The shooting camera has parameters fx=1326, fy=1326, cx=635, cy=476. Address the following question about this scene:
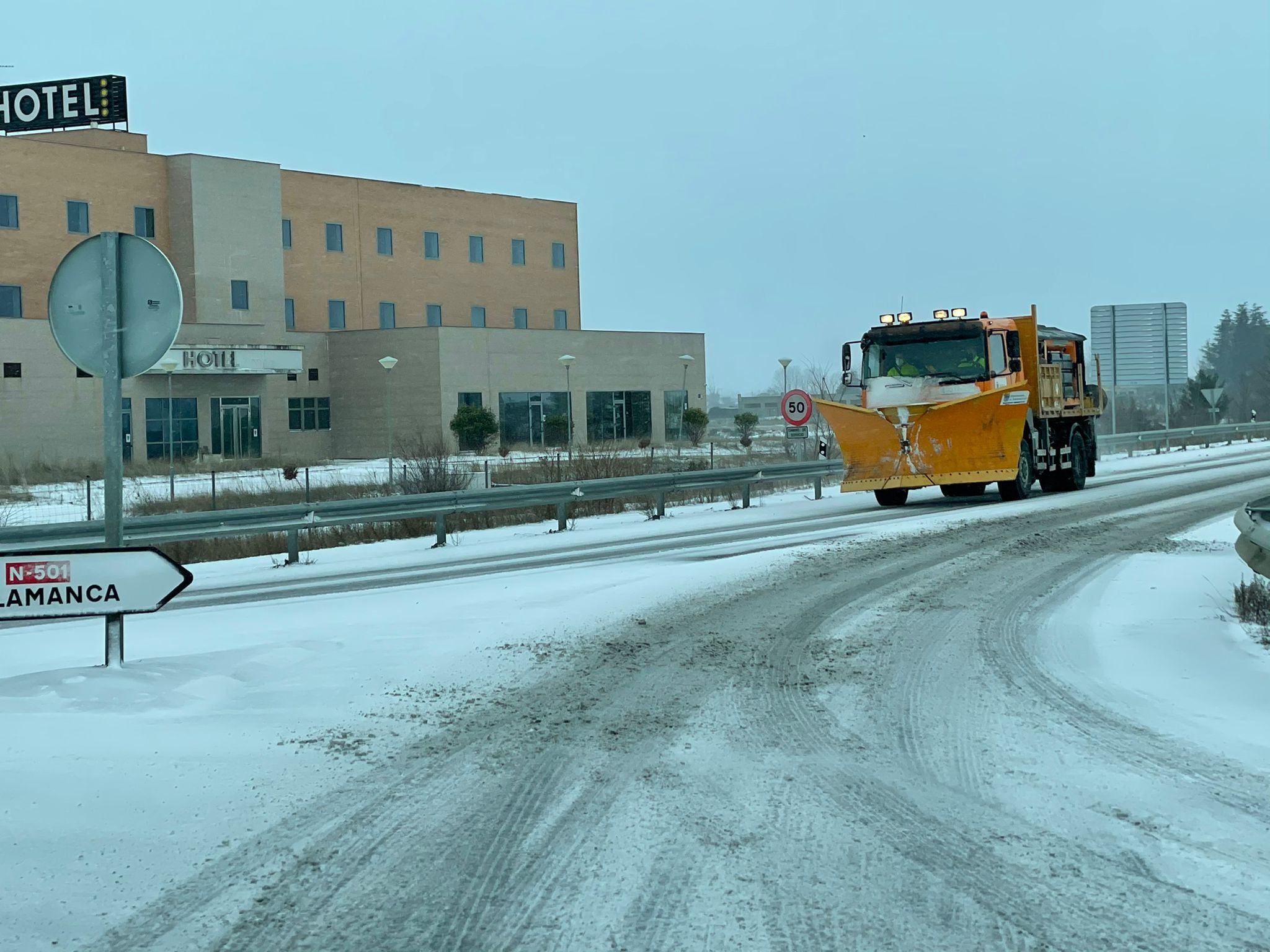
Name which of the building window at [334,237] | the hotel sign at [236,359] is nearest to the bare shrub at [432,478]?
the hotel sign at [236,359]

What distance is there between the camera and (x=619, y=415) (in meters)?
62.5

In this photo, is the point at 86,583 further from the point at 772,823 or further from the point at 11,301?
the point at 11,301

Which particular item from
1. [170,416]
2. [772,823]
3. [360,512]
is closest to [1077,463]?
[360,512]

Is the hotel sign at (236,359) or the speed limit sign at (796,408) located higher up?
the hotel sign at (236,359)

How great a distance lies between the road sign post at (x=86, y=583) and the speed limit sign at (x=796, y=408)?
18352mm

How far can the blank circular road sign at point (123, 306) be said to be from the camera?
7422mm

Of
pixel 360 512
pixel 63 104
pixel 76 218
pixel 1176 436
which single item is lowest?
pixel 360 512

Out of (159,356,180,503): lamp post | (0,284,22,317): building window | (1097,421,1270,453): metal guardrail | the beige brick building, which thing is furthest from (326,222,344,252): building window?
(1097,421,1270,453): metal guardrail

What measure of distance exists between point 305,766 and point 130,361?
8.85 ft

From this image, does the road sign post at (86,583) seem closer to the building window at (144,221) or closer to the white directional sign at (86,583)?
the white directional sign at (86,583)

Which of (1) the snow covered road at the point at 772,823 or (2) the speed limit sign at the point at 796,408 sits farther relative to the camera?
(2) the speed limit sign at the point at 796,408

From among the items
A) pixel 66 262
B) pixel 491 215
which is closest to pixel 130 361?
pixel 66 262

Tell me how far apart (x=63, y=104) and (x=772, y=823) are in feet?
179

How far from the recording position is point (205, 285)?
54.1 metres
